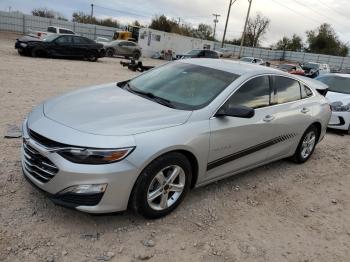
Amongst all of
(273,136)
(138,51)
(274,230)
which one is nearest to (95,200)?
(274,230)

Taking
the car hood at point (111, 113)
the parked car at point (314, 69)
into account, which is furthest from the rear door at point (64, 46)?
the car hood at point (111, 113)

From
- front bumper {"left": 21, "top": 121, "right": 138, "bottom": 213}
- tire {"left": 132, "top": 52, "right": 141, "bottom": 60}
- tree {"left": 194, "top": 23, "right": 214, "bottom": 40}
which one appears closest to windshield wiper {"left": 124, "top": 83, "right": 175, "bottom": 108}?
front bumper {"left": 21, "top": 121, "right": 138, "bottom": 213}

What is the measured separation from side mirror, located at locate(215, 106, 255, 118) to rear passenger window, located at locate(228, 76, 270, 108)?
0.21 m

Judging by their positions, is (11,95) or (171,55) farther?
(171,55)

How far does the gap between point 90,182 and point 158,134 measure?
2.53 ft

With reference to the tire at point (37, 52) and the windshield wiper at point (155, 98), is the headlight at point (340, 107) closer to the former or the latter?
the windshield wiper at point (155, 98)

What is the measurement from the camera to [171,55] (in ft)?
122

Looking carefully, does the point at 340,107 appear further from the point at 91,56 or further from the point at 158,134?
the point at 91,56

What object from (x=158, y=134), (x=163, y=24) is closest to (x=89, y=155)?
(x=158, y=134)

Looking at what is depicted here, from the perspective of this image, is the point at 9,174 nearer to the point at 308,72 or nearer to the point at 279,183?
the point at 279,183

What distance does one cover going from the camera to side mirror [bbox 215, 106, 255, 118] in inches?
160

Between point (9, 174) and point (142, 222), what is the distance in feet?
5.80

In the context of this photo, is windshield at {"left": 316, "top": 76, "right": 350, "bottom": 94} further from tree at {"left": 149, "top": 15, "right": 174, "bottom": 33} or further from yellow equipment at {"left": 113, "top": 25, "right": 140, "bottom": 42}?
tree at {"left": 149, "top": 15, "right": 174, "bottom": 33}

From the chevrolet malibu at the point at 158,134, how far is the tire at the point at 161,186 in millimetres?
10
